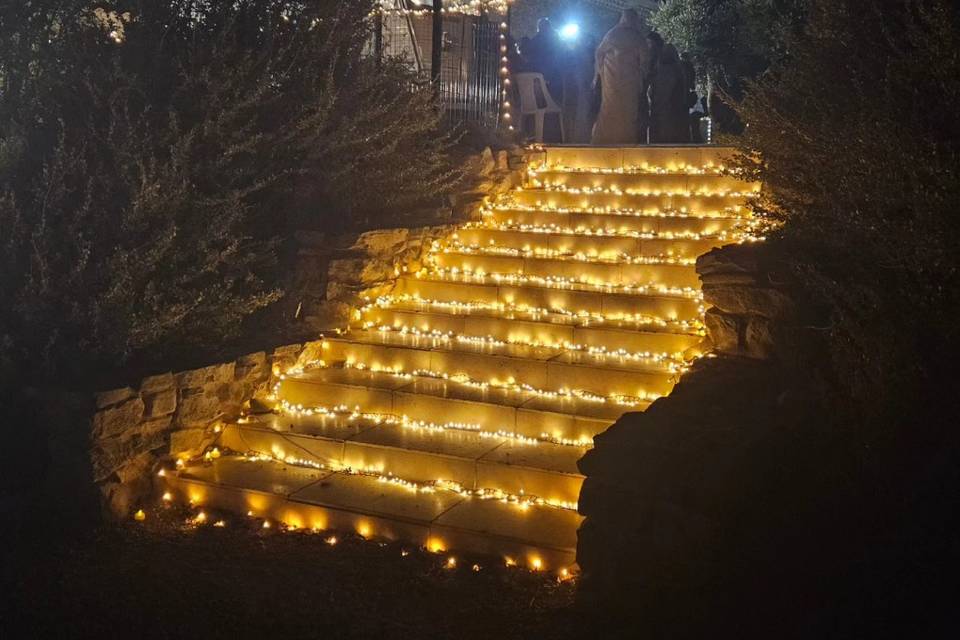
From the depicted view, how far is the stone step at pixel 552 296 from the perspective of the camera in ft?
25.9

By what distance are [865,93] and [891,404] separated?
2.08 m

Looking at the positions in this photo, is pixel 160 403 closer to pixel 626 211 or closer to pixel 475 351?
pixel 475 351

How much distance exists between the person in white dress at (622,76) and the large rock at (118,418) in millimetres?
8902

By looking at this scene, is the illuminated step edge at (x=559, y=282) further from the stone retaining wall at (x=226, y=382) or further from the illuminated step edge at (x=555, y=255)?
the stone retaining wall at (x=226, y=382)

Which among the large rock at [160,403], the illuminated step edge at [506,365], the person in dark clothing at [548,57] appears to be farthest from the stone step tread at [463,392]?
the person in dark clothing at [548,57]

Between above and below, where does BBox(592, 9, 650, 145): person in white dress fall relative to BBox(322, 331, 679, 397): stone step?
above

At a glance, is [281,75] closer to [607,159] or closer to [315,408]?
[315,408]

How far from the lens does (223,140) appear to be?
731cm

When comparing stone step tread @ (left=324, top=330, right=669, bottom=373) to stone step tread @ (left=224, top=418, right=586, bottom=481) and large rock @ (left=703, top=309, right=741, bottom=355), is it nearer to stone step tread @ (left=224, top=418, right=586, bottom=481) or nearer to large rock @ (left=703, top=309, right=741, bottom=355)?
large rock @ (left=703, top=309, right=741, bottom=355)

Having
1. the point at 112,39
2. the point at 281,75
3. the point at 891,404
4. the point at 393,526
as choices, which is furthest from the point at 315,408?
the point at 891,404

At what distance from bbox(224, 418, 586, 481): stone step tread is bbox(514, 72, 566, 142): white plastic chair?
9.03 meters

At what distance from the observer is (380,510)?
5.72 metres

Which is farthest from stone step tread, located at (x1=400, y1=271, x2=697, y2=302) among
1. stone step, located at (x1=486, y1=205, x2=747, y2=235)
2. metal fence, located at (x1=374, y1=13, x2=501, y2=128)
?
metal fence, located at (x1=374, y1=13, x2=501, y2=128)

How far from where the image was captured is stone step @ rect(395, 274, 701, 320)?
7.90 metres
